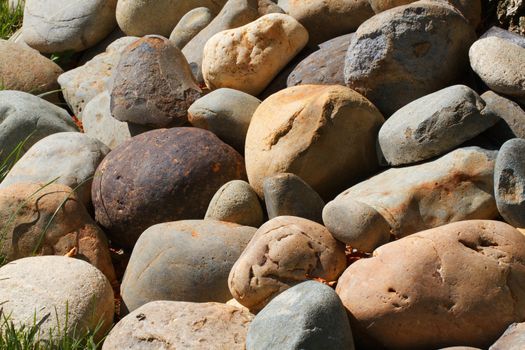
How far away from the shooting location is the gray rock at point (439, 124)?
4137 mm

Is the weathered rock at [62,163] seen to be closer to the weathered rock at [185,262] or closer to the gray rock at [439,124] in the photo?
the weathered rock at [185,262]

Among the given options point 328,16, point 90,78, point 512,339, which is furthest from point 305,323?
point 90,78

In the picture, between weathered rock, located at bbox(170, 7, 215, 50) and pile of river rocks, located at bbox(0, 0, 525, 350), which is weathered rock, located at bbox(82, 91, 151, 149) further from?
weathered rock, located at bbox(170, 7, 215, 50)

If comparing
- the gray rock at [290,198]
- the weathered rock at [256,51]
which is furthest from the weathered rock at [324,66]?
the gray rock at [290,198]

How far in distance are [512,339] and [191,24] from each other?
3.50 meters

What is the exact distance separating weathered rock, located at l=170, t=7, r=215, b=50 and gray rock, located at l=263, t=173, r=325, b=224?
209cm

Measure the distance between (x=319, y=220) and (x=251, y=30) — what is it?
1408 mm

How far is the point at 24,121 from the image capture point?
555 cm

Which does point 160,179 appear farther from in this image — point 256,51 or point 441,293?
point 441,293

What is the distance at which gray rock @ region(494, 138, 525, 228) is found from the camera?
12.5 feet

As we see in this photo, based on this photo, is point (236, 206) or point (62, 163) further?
point (62, 163)

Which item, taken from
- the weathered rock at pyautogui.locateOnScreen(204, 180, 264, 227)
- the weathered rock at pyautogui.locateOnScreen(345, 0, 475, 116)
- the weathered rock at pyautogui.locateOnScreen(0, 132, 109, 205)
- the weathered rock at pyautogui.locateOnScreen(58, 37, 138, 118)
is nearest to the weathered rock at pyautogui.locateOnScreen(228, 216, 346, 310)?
the weathered rock at pyautogui.locateOnScreen(204, 180, 264, 227)

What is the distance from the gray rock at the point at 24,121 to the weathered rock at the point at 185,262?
61.6 inches

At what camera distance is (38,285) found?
400 centimetres
